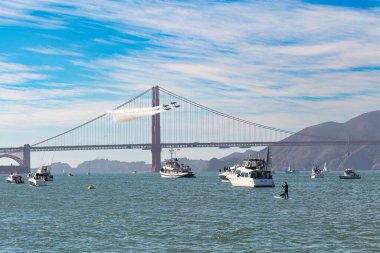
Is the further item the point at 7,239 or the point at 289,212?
the point at 289,212

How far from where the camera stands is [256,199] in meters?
82.5

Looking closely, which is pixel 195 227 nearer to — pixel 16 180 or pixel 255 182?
pixel 255 182

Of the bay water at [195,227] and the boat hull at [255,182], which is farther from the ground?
the boat hull at [255,182]

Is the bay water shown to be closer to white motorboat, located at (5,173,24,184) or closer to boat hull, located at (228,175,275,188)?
boat hull, located at (228,175,275,188)

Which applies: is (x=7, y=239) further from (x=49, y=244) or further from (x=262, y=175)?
(x=262, y=175)

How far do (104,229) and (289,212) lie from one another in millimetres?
19778

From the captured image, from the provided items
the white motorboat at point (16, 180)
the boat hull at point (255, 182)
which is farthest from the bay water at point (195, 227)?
the white motorboat at point (16, 180)

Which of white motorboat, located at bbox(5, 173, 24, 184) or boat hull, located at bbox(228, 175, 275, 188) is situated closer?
boat hull, located at bbox(228, 175, 275, 188)

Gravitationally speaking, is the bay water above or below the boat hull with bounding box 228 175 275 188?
below

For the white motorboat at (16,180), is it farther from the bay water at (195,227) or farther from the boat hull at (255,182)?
the bay water at (195,227)

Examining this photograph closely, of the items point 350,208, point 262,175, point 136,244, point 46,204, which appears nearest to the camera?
point 136,244

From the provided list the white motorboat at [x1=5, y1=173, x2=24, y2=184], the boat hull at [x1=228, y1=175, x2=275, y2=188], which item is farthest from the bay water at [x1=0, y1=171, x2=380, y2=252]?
the white motorboat at [x1=5, y1=173, x2=24, y2=184]

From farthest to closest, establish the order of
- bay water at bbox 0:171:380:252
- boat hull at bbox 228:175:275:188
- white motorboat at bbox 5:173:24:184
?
white motorboat at bbox 5:173:24:184, boat hull at bbox 228:175:275:188, bay water at bbox 0:171:380:252

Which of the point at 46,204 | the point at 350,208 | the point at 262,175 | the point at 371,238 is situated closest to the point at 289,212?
the point at 350,208
